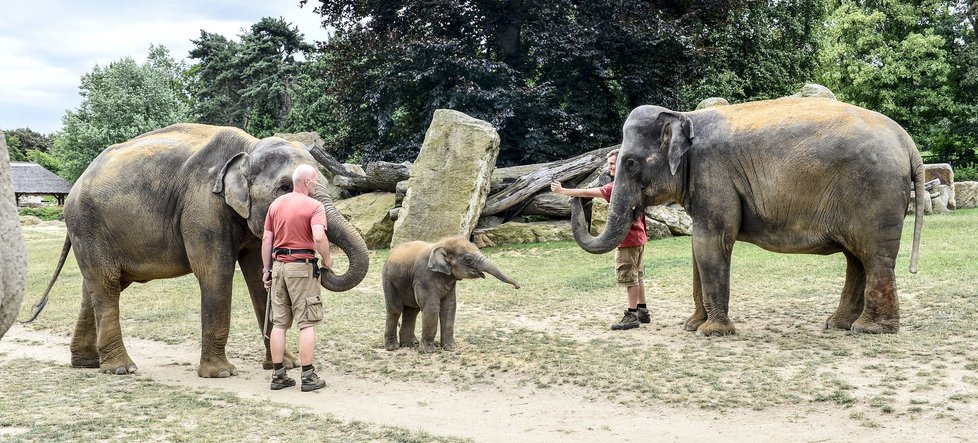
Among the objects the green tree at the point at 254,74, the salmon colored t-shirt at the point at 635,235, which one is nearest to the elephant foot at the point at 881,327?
the salmon colored t-shirt at the point at 635,235

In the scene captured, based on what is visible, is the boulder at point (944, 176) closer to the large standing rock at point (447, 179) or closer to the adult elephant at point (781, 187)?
the large standing rock at point (447, 179)

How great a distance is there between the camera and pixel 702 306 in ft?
30.0

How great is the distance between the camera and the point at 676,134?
28.3ft

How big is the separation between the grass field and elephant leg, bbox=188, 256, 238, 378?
79cm

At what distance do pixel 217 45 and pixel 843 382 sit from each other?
145 ft

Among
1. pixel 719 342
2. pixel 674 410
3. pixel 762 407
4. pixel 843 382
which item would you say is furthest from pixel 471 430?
pixel 719 342

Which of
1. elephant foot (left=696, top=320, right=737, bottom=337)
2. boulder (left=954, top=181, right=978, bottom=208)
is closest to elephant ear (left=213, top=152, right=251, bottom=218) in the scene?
elephant foot (left=696, top=320, right=737, bottom=337)

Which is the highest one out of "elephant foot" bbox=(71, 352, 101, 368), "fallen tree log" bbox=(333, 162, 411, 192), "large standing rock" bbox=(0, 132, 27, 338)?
"fallen tree log" bbox=(333, 162, 411, 192)

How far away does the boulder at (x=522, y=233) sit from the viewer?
18672mm

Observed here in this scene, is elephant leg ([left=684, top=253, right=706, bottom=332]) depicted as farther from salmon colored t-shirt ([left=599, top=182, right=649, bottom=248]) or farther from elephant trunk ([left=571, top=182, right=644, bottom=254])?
elephant trunk ([left=571, top=182, right=644, bottom=254])

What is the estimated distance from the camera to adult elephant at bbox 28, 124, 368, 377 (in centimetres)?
738

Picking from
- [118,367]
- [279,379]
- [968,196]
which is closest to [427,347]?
[279,379]

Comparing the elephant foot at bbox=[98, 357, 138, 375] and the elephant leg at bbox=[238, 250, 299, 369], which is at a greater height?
the elephant leg at bbox=[238, 250, 299, 369]

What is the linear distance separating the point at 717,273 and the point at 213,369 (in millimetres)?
4966
